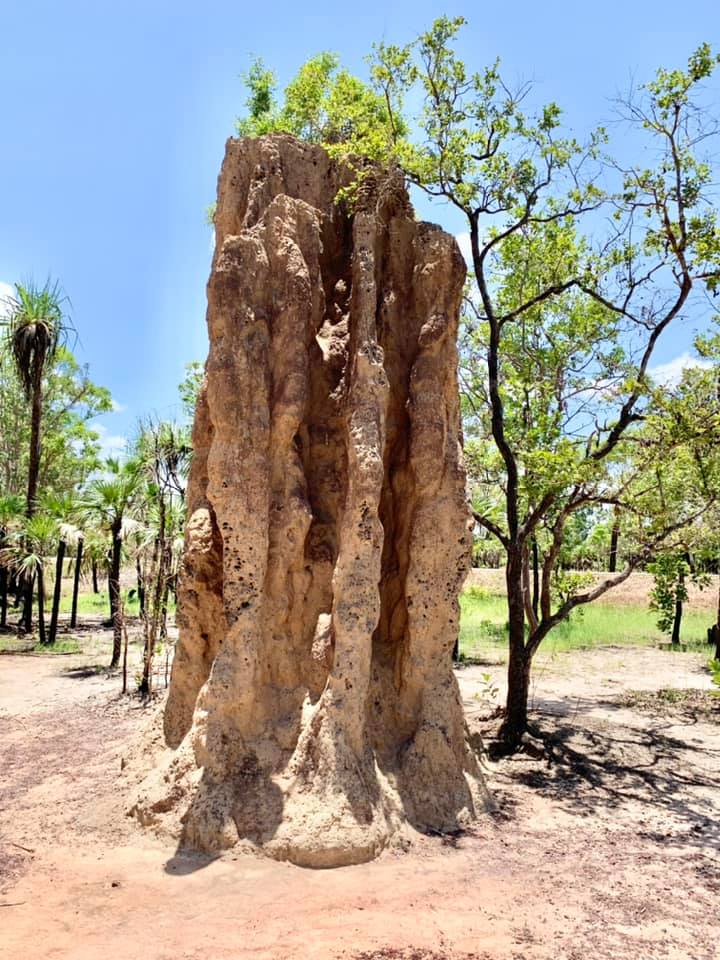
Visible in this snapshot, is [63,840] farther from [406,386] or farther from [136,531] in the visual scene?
[136,531]

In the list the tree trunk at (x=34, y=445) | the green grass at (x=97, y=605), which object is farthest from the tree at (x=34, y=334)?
the green grass at (x=97, y=605)

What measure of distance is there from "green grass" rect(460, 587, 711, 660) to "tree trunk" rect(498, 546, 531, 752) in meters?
8.48

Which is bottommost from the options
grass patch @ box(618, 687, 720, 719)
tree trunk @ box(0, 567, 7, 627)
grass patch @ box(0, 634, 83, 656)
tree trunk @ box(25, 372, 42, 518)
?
grass patch @ box(618, 687, 720, 719)

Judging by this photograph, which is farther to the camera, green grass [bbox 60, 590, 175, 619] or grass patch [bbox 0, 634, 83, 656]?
green grass [bbox 60, 590, 175, 619]

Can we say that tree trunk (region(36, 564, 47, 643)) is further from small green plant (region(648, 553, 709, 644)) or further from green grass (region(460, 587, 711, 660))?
small green plant (region(648, 553, 709, 644))

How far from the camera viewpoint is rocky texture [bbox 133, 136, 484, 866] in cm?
575

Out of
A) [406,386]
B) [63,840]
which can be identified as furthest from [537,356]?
[63,840]

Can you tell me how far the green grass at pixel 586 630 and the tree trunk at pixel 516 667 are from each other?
848 cm

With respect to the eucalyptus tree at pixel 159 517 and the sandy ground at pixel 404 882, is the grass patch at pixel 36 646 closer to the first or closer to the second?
the eucalyptus tree at pixel 159 517

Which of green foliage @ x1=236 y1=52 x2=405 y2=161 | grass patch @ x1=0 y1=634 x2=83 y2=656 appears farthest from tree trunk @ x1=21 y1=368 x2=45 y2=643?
green foliage @ x1=236 y1=52 x2=405 y2=161

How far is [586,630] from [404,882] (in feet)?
62.2

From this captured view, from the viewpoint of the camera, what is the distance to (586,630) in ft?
75.0

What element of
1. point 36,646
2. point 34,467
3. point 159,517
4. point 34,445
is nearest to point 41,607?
point 36,646

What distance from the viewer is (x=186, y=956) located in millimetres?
4133
